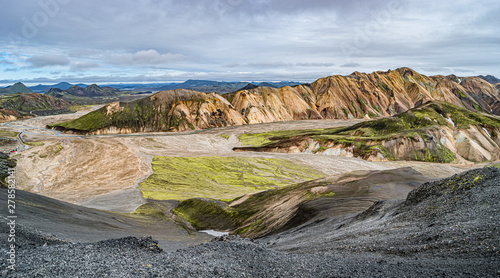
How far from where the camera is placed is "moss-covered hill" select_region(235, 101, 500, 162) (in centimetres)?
9081

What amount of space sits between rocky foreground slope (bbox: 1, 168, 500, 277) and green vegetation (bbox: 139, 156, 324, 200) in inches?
1590

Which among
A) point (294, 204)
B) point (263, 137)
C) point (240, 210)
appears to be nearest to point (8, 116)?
point (263, 137)

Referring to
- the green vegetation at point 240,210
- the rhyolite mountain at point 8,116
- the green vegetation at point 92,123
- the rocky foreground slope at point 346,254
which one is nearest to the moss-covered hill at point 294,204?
the green vegetation at point 240,210

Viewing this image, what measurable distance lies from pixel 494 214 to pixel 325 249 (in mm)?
9385

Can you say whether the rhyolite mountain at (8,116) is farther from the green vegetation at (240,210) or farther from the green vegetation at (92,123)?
the green vegetation at (240,210)

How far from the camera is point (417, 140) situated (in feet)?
304

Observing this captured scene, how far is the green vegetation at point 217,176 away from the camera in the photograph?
Answer: 6134cm

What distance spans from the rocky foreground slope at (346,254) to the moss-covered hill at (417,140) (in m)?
77.2

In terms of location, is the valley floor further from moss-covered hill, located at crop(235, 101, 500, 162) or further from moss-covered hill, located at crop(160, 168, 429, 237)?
moss-covered hill, located at crop(235, 101, 500, 162)

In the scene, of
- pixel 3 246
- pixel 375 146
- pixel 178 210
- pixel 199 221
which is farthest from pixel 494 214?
pixel 375 146

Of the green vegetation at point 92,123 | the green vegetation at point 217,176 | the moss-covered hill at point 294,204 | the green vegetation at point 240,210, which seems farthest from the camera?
the green vegetation at point 92,123

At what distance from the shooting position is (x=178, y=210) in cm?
Answer: 4812

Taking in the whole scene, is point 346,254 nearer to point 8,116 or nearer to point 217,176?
point 217,176

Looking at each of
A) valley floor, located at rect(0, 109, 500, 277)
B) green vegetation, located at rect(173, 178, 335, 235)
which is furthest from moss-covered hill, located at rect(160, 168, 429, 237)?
valley floor, located at rect(0, 109, 500, 277)
